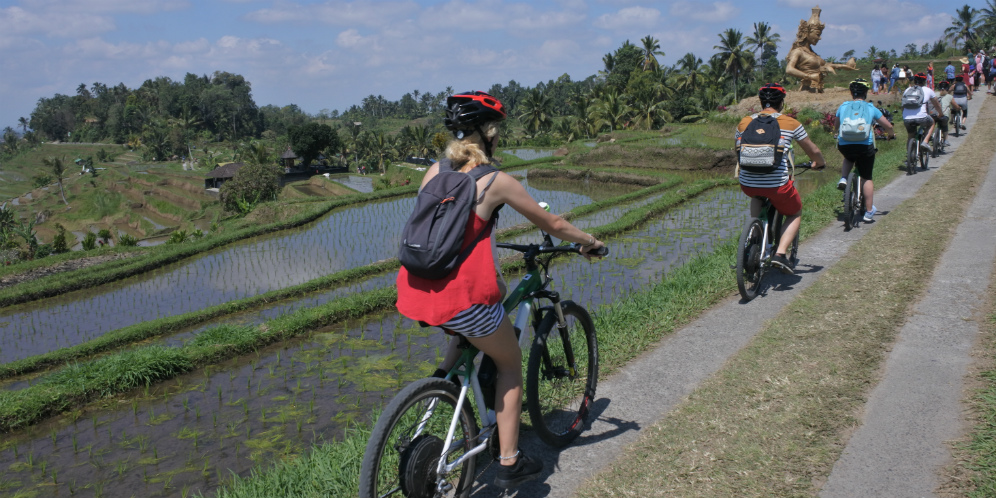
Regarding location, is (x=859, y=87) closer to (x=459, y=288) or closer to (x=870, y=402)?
(x=870, y=402)

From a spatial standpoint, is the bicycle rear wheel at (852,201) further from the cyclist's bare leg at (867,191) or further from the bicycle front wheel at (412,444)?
the bicycle front wheel at (412,444)

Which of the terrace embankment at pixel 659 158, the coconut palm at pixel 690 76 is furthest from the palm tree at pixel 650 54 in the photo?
the terrace embankment at pixel 659 158

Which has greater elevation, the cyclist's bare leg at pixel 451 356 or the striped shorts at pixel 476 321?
the striped shorts at pixel 476 321

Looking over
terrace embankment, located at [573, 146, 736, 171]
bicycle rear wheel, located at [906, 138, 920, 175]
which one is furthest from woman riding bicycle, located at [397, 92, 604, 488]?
terrace embankment, located at [573, 146, 736, 171]

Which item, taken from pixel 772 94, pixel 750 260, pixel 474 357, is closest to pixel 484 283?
pixel 474 357

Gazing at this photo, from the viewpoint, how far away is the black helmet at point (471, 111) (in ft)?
8.53

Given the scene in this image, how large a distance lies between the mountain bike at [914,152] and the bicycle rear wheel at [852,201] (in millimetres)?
4019

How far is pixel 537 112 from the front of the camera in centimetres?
5134

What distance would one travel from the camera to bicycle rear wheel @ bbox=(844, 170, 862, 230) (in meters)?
7.46

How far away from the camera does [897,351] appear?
166 inches

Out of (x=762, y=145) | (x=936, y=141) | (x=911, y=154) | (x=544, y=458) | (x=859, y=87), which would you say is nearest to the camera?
(x=544, y=458)

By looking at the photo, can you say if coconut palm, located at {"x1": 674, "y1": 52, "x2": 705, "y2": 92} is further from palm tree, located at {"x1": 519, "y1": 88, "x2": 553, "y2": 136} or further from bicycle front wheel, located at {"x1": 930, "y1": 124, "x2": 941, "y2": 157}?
bicycle front wheel, located at {"x1": 930, "y1": 124, "x2": 941, "y2": 157}

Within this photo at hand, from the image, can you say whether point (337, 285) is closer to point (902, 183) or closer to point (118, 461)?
point (118, 461)

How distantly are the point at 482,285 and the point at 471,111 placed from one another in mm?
679
